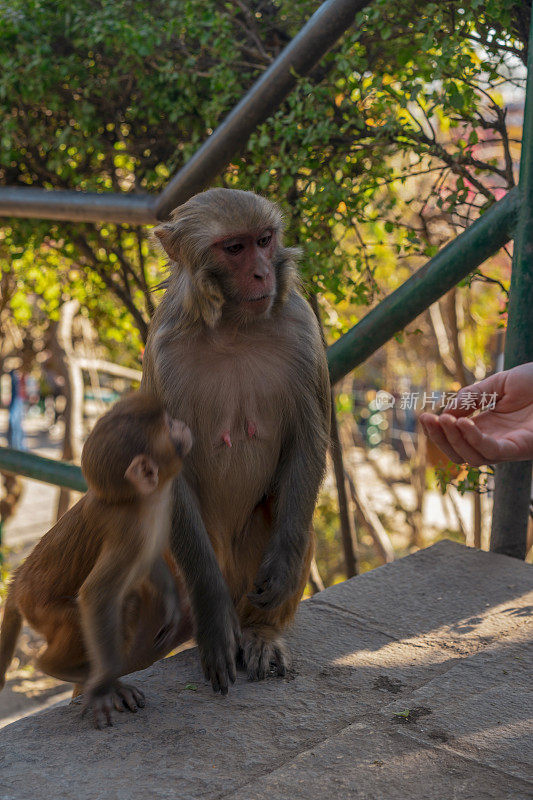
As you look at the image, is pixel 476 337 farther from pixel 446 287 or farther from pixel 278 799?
pixel 278 799

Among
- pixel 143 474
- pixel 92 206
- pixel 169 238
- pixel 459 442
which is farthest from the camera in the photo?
pixel 92 206

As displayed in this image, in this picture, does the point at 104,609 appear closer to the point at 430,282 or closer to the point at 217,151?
the point at 430,282

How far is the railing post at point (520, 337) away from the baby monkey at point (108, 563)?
115 centimetres

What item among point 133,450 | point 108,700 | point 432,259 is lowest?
point 108,700

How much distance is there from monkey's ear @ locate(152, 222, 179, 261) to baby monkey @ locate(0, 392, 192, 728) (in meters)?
0.54

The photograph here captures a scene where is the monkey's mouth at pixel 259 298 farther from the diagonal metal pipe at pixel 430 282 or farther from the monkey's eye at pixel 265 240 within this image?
the diagonal metal pipe at pixel 430 282

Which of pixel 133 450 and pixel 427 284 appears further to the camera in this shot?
pixel 427 284

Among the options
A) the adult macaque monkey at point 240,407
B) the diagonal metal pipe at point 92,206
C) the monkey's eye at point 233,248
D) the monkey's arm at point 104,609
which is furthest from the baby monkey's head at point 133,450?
the diagonal metal pipe at point 92,206

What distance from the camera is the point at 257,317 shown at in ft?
7.02

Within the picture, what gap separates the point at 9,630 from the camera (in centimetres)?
215

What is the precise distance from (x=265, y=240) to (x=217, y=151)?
2.00ft

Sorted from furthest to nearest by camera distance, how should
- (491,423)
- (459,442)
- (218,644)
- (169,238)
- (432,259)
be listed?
(432,259)
(491,423)
(169,238)
(459,442)
(218,644)

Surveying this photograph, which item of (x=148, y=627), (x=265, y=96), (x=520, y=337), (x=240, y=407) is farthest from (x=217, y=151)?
(x=148, y=627)

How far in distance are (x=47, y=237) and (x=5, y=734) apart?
3.31 m
